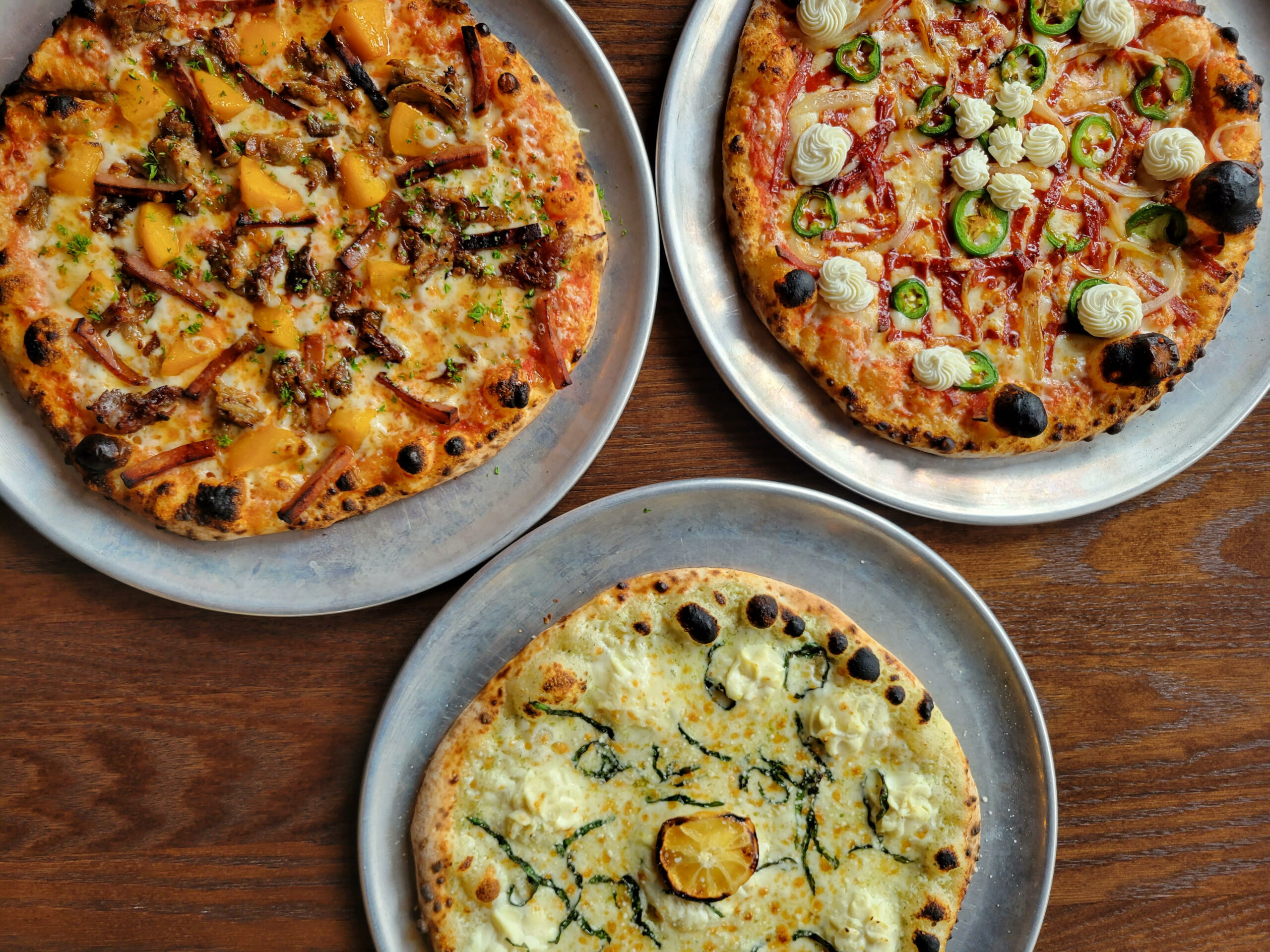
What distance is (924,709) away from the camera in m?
3.16

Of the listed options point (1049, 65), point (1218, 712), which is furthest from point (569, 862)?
point (1049, 65)

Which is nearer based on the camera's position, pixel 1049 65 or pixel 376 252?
pixel 376 252

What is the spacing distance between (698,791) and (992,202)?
2.50 meters

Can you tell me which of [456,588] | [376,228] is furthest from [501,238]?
[456,588]

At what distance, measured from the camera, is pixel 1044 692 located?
11.8 feet

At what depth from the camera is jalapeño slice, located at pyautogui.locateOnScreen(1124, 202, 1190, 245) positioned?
11.3ft

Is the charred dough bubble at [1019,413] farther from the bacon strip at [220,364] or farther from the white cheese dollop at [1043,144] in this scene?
the bacon strip at [220,364]

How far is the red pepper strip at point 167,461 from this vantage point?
2.85 meters

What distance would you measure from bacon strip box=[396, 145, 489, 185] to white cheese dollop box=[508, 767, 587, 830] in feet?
6.96

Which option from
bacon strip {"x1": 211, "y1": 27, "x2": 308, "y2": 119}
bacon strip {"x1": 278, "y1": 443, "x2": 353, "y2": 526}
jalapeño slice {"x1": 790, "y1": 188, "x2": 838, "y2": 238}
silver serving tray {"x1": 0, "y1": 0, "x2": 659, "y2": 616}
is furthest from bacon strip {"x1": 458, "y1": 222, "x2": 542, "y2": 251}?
jalapeño slice {"x1": 790, "y1": 188, "x2": 838, "y2": 238}

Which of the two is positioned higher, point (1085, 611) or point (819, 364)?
point (819, 364)

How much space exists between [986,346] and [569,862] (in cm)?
247

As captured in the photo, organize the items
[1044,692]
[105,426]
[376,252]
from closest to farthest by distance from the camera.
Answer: [105,426], [376,252], [1044,692]

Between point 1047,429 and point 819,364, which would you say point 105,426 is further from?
point 1047,429
